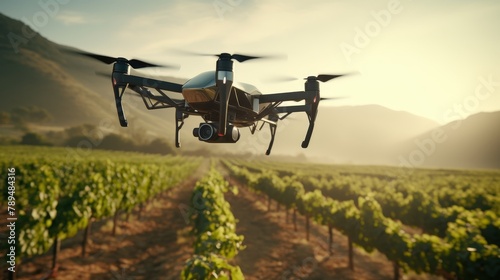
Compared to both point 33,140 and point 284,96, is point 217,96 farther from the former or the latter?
point 33,140

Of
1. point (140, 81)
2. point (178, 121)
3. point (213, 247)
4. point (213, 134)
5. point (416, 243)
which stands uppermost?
point (140, 81)

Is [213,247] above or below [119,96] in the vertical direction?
below

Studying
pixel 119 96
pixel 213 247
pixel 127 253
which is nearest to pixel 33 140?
pixel 127 253

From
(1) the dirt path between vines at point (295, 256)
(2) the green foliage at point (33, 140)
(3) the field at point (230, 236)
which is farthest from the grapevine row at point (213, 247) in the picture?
(2) the green foliage at point (33, 140)

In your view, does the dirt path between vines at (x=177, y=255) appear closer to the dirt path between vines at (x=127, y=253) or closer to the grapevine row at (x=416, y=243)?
the dirt path between vines at (x=127, y=253)

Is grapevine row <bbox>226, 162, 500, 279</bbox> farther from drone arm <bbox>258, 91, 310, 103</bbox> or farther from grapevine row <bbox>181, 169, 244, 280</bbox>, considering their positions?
drone arm <bbox>258, 91, 310, 103</bbox>

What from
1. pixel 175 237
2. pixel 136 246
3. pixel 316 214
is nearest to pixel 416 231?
pixel 316 214

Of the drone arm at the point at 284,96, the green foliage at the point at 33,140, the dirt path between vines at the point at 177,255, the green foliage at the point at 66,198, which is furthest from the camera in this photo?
the green foliage at the point at 33,140
